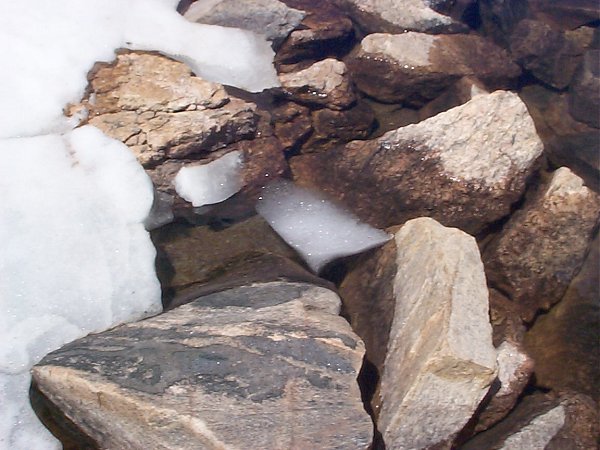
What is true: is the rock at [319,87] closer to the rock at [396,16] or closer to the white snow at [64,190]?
the white snow at [64,190]

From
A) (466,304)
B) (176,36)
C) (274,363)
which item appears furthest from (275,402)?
(176,36)

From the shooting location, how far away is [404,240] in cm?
247

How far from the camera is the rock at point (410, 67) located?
3.37 meters

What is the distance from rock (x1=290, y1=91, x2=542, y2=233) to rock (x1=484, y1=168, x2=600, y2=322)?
0.12 metres

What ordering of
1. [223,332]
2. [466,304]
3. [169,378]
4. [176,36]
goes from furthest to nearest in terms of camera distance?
[176,36] → [466,304] → [223,332] → [169,378]

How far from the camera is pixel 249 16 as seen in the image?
3.33 meters

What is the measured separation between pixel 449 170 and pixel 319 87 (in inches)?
32.2

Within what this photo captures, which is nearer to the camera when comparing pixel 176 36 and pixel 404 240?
pixel 404 240

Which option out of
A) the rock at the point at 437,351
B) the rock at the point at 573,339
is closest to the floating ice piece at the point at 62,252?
the rock at the point at 437,351

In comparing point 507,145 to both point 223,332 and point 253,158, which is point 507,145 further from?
point 223,332

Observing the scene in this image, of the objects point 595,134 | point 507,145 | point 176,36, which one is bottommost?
point 595,134

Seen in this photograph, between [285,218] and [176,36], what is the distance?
3.61 ft

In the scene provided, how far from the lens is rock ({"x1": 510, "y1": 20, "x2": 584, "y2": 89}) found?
3.67 m

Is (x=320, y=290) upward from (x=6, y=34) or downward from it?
downward
